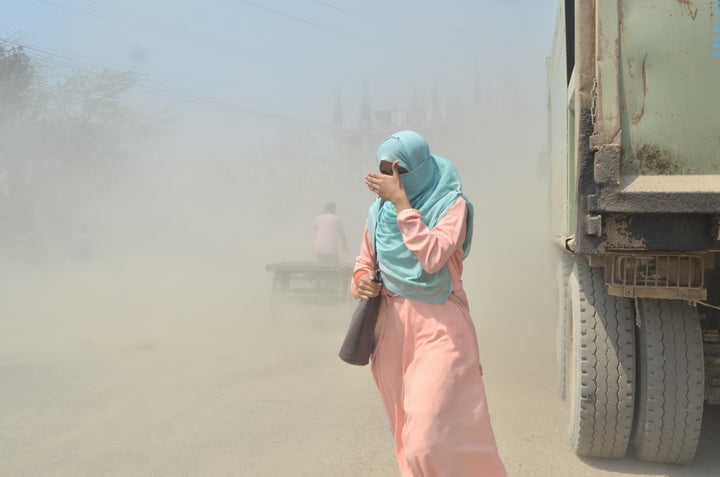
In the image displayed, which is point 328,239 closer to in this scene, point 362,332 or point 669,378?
point 669,378

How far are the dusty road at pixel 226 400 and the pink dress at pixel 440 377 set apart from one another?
155cm

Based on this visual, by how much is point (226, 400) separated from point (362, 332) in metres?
2.91

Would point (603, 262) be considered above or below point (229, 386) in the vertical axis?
above

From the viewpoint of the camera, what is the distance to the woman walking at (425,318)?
2377 millimetres

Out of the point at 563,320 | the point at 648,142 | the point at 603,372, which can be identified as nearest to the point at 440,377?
the point at 648,142

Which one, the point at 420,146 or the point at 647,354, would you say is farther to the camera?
the point at 647,354

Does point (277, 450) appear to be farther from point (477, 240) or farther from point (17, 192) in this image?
point (477, 240)

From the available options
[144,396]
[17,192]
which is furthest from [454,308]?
[17,192]

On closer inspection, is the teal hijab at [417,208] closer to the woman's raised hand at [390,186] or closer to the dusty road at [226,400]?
the woman's raised hand at [390,186]

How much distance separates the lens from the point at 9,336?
8.08m

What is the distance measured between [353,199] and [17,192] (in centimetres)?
1988

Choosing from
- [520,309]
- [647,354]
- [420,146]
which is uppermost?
[420,146]

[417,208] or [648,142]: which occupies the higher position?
[648,142]

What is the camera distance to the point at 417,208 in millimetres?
2592
